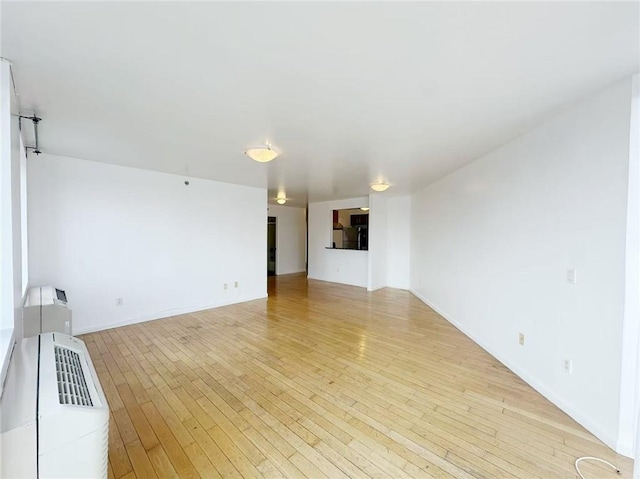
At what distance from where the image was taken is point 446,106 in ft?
7.11

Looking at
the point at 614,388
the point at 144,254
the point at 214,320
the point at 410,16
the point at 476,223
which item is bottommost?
the point at 214,320

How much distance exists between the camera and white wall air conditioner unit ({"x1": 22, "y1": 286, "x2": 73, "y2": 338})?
8.22 ft

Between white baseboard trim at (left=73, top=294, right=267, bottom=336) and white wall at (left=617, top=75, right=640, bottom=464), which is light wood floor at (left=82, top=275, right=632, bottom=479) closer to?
white baseboard trim at (left=73, top=294, right=267, bottom=336)

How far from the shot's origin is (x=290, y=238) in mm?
9555

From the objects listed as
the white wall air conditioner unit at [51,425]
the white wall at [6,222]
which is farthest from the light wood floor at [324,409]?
the white wall at [6,222]

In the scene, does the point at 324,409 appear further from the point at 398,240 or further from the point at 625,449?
the point at 398,240

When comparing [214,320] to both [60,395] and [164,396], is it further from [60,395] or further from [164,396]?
[60,395]

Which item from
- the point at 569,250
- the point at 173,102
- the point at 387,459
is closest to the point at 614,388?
the point at 569,250

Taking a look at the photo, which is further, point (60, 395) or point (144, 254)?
point (144, 254)

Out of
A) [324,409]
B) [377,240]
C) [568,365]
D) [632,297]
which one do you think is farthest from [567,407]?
[377,240]

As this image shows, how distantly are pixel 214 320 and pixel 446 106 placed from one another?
441cm

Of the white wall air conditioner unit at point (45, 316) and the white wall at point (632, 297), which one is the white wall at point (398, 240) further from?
the white wall air conditioner unit at point (45, 316)

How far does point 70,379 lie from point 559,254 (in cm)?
349

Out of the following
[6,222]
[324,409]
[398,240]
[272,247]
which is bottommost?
[324,409]
